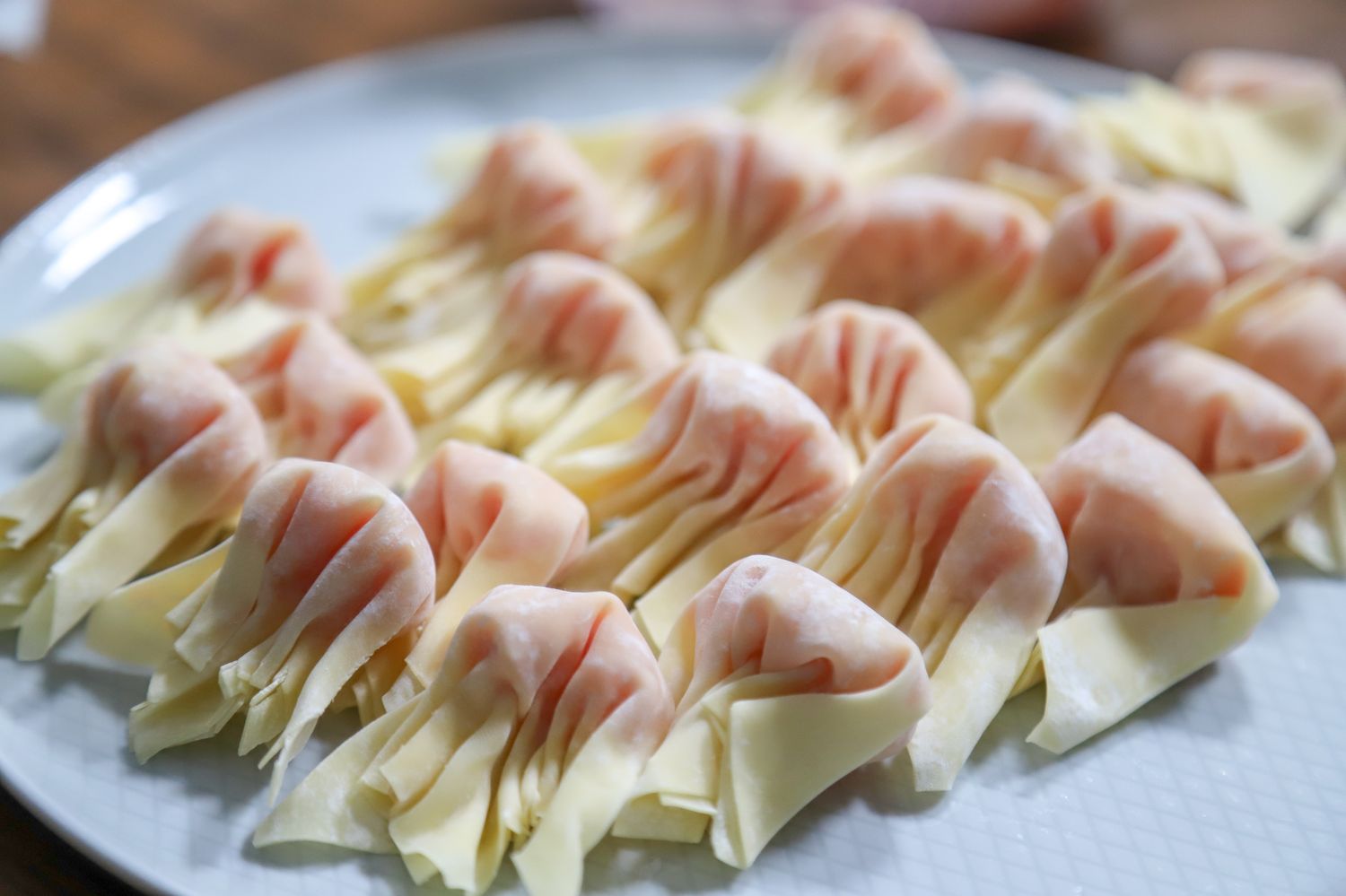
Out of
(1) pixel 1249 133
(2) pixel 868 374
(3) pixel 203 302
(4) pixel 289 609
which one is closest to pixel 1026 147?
→ (1) pixel 1249 133

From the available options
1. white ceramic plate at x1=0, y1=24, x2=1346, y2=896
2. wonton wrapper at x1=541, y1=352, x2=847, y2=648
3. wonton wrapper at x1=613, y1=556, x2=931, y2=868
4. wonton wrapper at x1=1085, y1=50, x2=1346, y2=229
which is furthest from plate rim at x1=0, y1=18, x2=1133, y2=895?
wonton wrapper at x1=613, y1=556, x2=931, y2=868

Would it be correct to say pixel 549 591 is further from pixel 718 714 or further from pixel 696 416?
pixel 696 416

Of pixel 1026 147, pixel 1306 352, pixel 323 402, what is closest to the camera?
pixel 323 402

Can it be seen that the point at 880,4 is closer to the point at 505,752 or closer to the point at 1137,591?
the point at 1137,591

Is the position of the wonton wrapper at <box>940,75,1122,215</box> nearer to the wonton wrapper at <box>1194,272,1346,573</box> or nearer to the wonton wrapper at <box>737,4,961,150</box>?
the wonton wrapper at <box>737,4,961,150</box>

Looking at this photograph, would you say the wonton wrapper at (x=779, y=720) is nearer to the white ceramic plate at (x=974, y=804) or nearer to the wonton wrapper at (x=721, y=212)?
the white ceramic plate at (x=974, y=804)
